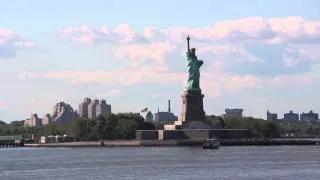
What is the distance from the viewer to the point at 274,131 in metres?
175

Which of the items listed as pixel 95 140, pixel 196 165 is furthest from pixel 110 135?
pixel 196 165

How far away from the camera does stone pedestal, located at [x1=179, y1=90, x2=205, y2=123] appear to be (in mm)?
138000

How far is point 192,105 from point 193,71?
4.93m

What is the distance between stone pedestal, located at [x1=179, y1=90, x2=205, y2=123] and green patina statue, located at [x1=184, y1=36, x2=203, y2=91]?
87cm

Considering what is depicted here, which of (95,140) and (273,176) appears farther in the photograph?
(95,140)

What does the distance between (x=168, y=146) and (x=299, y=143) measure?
27.6 metres

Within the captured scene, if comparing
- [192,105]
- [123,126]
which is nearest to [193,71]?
[192,105]

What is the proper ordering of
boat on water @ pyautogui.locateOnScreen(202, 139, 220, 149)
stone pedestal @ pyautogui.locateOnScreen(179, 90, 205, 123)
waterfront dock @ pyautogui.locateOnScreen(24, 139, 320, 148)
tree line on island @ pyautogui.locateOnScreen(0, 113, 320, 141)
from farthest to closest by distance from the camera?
tree line on island @ pyautogui.locateOnScreen(0, 113, 320, 141), waterfront dock @ pyautogui.locateOnScreen(24, 139, 320, 148), stone pedestal @ pyautogui.locateOnScreen(179, 90, 205, 123), boat on water @ pyautogui.locateOnScreen(202, 139, 220, 149)

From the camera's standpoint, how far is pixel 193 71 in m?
140

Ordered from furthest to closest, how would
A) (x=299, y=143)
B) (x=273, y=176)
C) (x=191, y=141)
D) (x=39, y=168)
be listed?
(x=299, y=143) < (x=191, y=141) < (x=39, y=168) < (x=273, y=176)

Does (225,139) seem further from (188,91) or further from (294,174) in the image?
(294,174)

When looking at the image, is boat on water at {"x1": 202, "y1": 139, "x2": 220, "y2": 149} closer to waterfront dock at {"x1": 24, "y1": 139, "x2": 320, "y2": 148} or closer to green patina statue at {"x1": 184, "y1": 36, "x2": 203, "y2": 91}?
waterfront dock at {"x1": 24, "y1": 139, "x2": 320, "y2": 148}

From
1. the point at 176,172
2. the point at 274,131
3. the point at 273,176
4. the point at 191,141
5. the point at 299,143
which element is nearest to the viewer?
the point at 273,176

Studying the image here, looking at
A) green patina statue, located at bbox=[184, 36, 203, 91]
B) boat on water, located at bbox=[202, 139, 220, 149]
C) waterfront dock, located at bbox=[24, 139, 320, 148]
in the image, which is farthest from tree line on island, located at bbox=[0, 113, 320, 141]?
boat on water, located at bbox=[202, 139, 220, 149]
